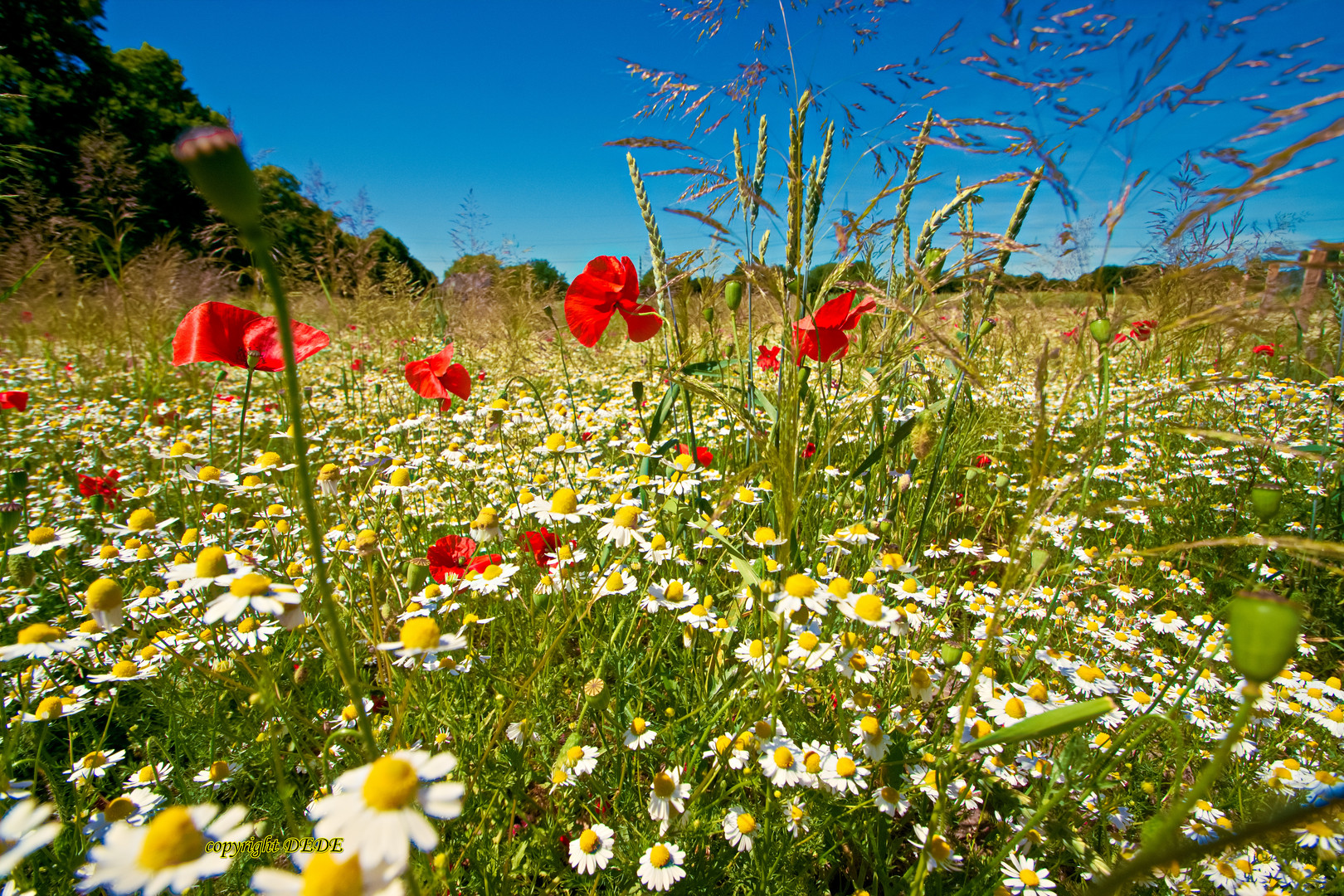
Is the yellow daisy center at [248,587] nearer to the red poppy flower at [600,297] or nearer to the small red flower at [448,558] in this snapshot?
the small red flower at [448,558]

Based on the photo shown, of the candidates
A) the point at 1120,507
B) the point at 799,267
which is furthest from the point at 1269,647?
the point at 799,267

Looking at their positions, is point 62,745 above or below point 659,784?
below

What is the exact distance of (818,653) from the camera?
1062 mm

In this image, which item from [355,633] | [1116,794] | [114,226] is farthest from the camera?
[114,226]

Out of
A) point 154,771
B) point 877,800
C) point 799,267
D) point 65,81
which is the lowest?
point 877,800

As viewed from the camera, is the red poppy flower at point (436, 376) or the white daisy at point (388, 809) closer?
the white daisy at point (388, 809)

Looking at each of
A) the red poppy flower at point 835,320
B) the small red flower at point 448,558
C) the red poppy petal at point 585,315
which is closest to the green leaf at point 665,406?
the red poppy petal at point 585,315

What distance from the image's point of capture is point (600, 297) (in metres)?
1.61

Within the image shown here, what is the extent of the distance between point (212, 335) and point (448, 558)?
0.81 metres

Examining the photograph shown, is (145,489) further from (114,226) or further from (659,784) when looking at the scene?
(659,784)

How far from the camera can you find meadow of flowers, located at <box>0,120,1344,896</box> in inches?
27.1

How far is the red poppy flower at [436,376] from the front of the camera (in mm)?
1780

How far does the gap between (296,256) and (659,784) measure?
5.23m

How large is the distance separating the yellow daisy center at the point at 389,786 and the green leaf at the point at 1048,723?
0.62m
